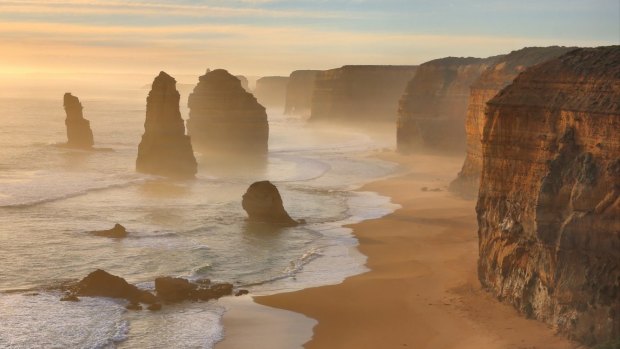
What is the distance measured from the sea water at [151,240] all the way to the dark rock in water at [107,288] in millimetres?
513

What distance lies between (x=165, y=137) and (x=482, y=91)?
1088 inches

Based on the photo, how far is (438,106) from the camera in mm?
84938

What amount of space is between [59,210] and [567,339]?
118ft

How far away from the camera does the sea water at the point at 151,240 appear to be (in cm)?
2722

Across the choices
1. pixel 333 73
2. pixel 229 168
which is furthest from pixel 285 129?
pixel 229 168

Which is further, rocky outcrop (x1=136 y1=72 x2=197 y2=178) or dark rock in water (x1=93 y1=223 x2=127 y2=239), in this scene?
rocky outcrop (x1=136 y1=72 x2=197 y2=178)

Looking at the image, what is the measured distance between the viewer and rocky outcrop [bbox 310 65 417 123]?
14150 centimetres

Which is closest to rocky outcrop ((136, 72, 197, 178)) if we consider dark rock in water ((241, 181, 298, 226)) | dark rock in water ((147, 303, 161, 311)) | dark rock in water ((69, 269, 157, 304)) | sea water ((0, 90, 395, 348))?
sea water ((0, 90, 395, 348))

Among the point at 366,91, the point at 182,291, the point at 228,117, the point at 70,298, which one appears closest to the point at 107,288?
the point at 70,298

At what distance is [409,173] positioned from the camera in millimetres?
73500

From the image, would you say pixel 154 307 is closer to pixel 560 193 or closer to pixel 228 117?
pixel 560 193

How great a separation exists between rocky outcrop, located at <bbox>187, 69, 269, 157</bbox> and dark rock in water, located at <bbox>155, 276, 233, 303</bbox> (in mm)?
56691

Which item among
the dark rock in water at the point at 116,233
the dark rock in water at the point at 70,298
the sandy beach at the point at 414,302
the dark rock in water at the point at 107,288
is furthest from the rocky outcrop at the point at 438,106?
the dark rock in water at the point at 70,298

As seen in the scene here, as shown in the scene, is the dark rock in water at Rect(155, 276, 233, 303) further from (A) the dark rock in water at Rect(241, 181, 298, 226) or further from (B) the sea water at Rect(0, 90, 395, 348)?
(A) the dark rock in water at Rect(241, 181, 298, 226)
